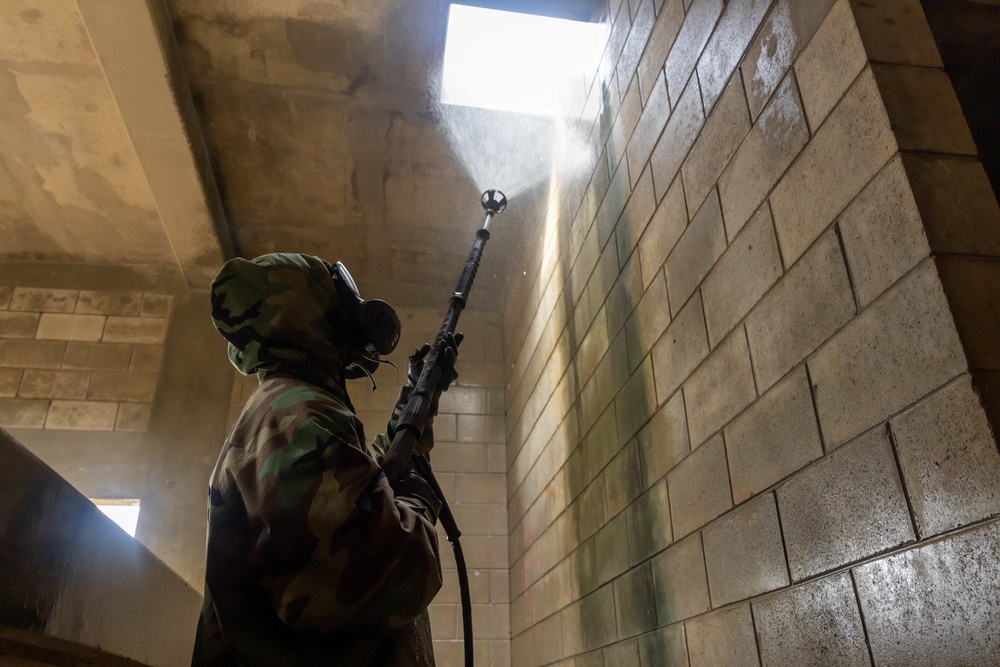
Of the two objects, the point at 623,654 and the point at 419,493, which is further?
the point at 623,654

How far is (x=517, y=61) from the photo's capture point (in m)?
2.88

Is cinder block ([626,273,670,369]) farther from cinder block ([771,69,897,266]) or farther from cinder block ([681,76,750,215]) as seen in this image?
cinder block ([771,69,897,266])

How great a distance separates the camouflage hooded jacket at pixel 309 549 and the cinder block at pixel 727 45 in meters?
0.97

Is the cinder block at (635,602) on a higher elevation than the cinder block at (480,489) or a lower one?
lower

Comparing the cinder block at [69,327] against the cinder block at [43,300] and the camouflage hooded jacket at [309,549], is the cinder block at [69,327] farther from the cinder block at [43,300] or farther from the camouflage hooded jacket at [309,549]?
the camouflage hooded jacket at [309,549]

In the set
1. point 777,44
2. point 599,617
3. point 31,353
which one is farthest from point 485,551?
point 777,44

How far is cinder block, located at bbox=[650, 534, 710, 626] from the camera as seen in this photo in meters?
1.41

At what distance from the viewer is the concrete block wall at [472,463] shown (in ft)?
11.7

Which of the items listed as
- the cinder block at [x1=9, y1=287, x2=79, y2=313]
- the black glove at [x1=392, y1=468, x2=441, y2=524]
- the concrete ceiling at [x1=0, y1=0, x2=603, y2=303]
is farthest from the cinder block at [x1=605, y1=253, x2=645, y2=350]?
the cinder block at [x1=9, y1=287, x2=79, y2=313]

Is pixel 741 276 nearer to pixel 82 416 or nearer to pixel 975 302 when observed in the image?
pixel 975 302

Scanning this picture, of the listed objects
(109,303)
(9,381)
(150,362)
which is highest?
(109,303)

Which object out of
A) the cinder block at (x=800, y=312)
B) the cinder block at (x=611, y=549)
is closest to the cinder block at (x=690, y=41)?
the cinder block at (x=800, y=312)

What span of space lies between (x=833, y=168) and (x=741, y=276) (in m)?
0.29

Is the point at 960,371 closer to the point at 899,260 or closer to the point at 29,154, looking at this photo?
the point at 899,260
